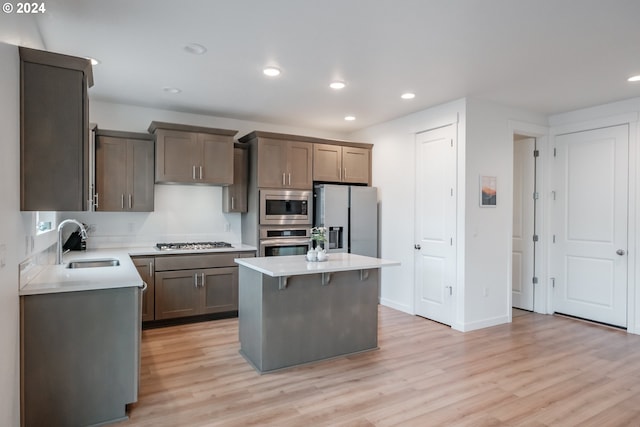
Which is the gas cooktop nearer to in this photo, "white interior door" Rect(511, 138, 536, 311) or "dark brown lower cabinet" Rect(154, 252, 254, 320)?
"dark brown lower cabinet" Rect(154, 252, 254, 320)

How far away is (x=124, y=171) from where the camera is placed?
175 inches

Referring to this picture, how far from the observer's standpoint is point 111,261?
368 cm

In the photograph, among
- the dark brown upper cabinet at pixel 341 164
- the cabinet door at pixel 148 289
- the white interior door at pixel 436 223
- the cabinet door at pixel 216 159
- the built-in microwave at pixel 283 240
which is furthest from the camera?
the dark brown upper cabinet at pixel 341 164

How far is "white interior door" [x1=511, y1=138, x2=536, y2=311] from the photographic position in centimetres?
520

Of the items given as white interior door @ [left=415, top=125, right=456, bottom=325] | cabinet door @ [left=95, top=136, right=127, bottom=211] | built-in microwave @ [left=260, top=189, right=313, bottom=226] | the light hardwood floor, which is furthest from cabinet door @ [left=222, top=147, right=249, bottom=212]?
white interior door @ [left=415, top=125, right=456, bottom=325]

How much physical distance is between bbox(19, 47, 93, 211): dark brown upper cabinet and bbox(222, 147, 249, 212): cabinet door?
2693mm

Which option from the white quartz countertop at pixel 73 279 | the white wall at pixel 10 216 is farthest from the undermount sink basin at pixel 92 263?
the white wall at pixel 10 216

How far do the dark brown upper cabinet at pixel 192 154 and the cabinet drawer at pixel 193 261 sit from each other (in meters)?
0.89

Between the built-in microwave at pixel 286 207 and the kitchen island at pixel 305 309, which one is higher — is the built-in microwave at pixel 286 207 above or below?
above

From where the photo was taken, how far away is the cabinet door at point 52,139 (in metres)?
2.24

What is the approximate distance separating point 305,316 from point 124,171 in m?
2.74

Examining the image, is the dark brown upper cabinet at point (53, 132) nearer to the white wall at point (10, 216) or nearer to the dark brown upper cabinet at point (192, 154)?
the white wall at point (10, 216)

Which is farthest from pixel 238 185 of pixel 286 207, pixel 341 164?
pixel 341 164

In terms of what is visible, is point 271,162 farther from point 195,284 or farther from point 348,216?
point 195,284
